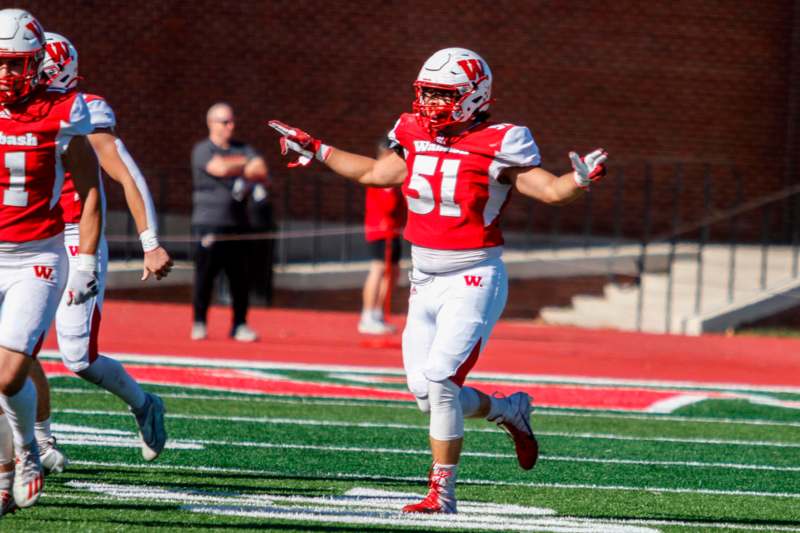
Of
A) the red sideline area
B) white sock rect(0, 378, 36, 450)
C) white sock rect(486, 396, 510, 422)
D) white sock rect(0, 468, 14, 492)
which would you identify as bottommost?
the red sideline area

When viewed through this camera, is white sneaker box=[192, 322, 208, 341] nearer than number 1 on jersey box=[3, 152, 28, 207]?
No

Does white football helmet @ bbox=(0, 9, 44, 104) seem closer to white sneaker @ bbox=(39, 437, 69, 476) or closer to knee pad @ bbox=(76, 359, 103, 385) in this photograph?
knee pad @ bbox=(76, 359, 103, 385)

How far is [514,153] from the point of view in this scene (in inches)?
247

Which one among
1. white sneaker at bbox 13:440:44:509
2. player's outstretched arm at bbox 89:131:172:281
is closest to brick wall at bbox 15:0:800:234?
player's outstretched arm at bbox 89:131:172:281

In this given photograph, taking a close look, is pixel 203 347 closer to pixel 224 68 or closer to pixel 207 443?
pixel 207 443

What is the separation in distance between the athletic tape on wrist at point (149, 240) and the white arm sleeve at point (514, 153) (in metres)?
1.46

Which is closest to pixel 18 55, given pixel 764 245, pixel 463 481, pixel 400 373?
pixel 463 481

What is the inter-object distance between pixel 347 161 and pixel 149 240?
1034mm

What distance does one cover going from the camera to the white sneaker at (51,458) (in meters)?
6.83

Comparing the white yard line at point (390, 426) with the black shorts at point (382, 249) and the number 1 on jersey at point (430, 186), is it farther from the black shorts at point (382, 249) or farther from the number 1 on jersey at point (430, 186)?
the black shorts at point (382, 249)

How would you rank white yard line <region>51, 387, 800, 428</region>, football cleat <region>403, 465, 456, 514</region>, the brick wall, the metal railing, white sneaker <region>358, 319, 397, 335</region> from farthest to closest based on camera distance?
the brick wall < the metal railing < white sneaker <region>358, 319, 397, 335</region> < white yard line <region>51, 387, 800, 428</region> < football cleat <region>403, 465, 456, 514</region>

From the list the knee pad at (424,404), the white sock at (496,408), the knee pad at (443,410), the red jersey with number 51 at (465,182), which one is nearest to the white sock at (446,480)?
the knee pad at (443,410)

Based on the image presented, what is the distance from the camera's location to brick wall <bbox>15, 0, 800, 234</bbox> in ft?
65.0

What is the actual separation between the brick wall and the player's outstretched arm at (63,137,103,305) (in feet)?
45.2
